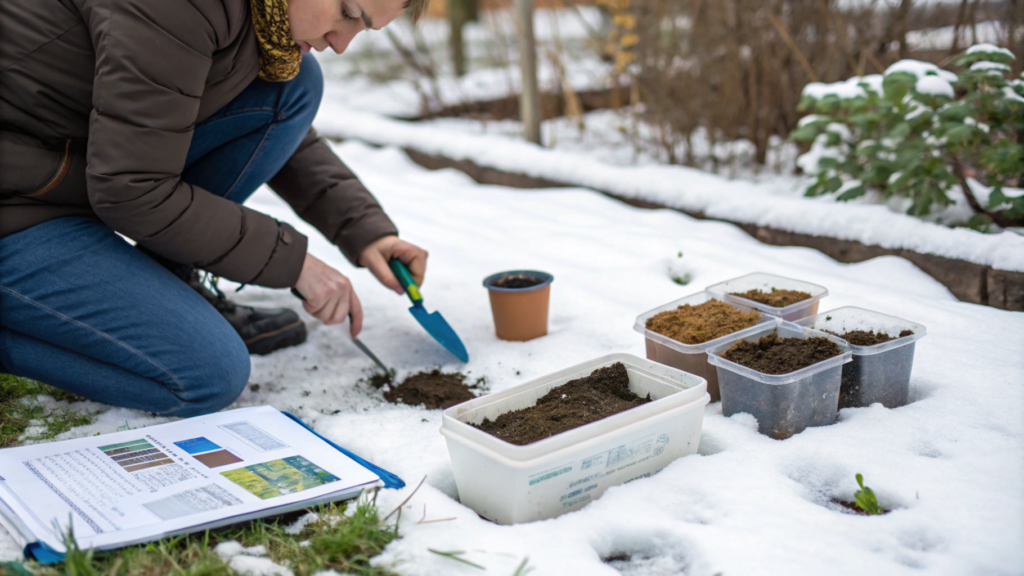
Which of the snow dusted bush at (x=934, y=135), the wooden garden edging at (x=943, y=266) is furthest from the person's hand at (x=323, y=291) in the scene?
the snow dusted bush at (x=934, y=135)

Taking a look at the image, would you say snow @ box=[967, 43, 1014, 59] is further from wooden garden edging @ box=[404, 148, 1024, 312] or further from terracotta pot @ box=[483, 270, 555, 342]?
terracotta pot @ box=[483, 270, 555, 342]

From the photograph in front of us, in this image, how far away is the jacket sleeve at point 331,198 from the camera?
6.24ft

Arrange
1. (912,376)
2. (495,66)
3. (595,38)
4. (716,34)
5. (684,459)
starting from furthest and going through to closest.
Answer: (495,66) < (595,38) < (716,34) < (912,376) < (684,459)

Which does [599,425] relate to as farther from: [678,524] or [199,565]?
[199,565]

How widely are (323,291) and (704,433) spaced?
2.89 ft

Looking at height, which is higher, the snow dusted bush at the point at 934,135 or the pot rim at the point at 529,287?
the snow dusted bush at the point at 934,135

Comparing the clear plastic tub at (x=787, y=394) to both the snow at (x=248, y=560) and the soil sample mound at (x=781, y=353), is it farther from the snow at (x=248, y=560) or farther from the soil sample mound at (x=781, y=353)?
the snow at (x=248, y=560)

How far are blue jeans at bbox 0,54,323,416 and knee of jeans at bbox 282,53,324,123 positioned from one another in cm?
51

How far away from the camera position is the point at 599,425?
120cm

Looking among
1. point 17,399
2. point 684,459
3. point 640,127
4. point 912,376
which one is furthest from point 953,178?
point 17,399

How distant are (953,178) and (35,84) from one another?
95.4 inches

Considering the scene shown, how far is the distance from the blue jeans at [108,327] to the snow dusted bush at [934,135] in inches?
80.0

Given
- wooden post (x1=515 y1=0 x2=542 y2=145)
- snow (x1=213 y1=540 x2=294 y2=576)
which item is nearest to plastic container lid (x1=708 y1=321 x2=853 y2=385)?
snow (x1=213 y1=540 x2=294 y2=576)

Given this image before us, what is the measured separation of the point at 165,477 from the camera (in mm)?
1264
